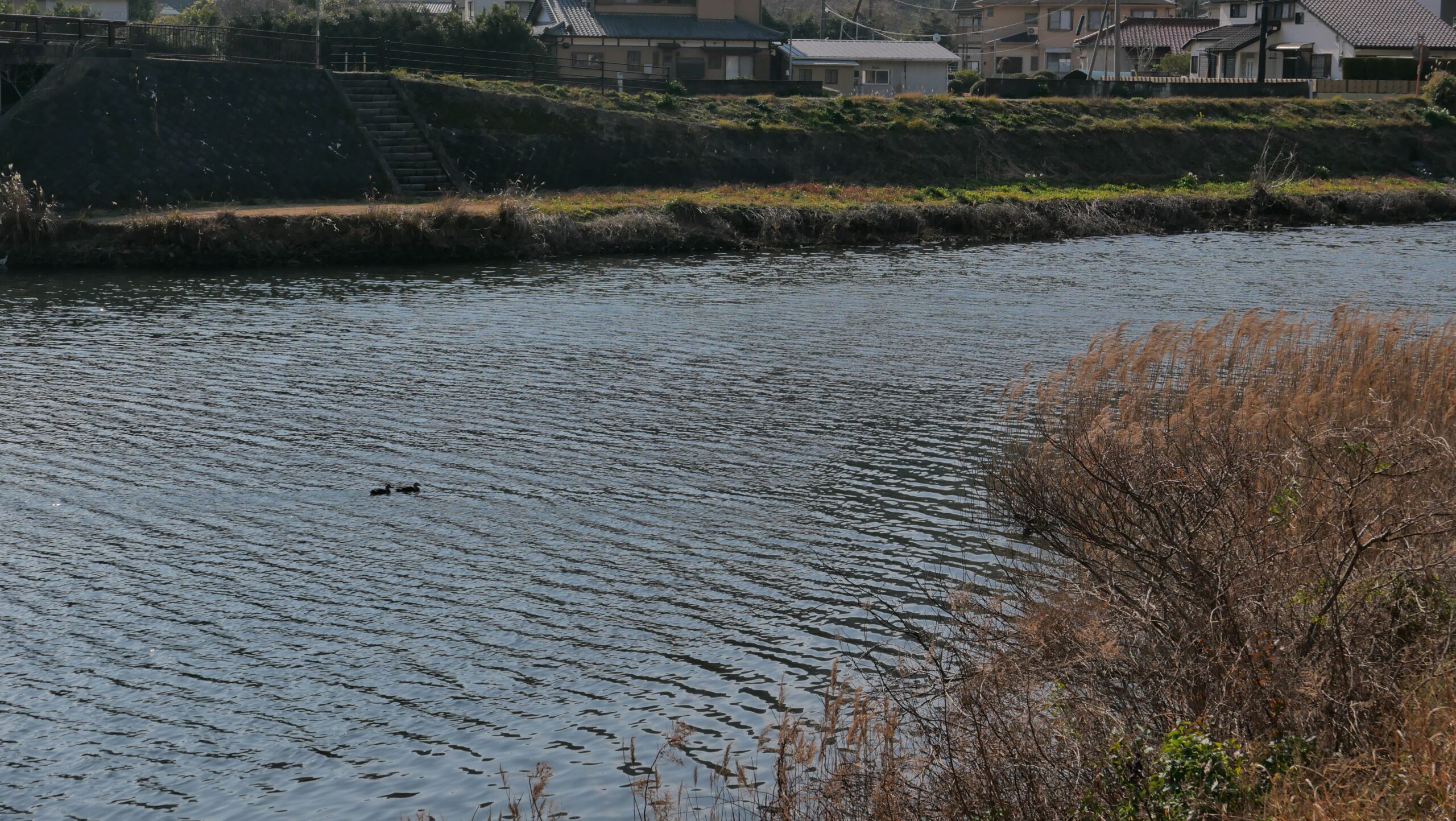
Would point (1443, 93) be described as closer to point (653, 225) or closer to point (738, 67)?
point (738, 67)

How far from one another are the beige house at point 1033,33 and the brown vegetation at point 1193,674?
93.5 metres

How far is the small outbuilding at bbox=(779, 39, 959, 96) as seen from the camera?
2975 inches

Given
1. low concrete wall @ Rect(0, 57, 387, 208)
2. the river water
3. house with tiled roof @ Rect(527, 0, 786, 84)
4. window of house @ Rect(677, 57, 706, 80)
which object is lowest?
the river water

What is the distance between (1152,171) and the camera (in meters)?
55.3

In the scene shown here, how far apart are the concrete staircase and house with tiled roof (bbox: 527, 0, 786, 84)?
66.9ft

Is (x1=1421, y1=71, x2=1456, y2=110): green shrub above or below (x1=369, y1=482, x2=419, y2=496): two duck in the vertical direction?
above

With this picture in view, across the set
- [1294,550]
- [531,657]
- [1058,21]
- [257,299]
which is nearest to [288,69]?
[257,299]

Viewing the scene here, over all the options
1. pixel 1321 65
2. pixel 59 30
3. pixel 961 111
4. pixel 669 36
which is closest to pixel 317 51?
pixel 59 30

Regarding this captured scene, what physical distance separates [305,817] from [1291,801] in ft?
18.2

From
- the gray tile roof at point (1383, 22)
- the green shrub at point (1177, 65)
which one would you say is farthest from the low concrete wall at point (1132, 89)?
the green shrub at point (1177, 65)

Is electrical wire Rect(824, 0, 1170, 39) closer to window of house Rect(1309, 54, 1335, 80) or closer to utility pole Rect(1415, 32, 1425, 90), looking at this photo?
window of house Rect(1309, 54, 1335, 80)

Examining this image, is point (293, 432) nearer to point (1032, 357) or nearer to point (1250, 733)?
point (1032, 357)

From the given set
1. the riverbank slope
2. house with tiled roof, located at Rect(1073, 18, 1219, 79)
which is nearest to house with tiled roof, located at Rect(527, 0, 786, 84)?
the riverbank slope

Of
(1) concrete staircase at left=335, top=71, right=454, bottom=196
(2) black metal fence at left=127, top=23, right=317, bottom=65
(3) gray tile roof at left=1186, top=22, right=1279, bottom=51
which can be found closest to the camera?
(1) concrete staircase at left=335, top=71, right=454, bottom=196
